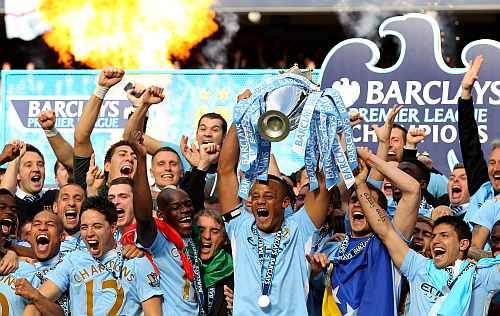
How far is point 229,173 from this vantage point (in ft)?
27.3

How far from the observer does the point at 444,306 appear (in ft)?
25.2

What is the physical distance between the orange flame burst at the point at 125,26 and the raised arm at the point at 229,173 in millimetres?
2983

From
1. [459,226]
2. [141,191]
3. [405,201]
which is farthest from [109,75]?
[459,226]

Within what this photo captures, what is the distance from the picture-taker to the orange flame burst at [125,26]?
1110 centimetres

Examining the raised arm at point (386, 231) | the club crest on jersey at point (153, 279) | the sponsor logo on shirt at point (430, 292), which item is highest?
the raised arm at point (386, 231)

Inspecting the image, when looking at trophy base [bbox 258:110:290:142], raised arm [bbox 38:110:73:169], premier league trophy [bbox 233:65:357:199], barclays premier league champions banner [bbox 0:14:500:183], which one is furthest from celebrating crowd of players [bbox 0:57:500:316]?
barclays premier league champions banner [bbox 0:14:500:183]

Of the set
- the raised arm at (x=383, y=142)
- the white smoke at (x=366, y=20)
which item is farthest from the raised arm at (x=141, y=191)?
the white smoke at (x=366, y=20)

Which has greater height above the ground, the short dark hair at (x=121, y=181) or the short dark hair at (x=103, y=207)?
the short dark hair at (x=121, y=181)

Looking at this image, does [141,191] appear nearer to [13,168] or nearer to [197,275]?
[197,275]

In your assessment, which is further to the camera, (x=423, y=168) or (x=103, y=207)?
(x=423, y=168)

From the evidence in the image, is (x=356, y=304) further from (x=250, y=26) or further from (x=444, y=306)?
(x=250, y=26)

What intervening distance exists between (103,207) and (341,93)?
126 inches

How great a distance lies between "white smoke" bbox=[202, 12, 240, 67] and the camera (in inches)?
460

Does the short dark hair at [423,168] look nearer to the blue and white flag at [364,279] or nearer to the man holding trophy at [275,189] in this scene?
the man holding trophy at [275,189]
